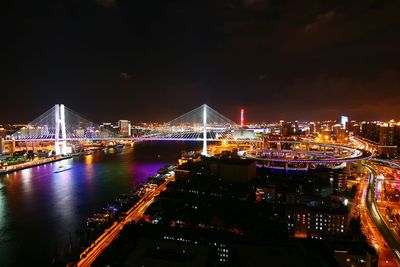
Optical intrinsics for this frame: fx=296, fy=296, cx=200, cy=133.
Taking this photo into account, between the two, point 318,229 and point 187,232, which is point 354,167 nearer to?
point 318,229

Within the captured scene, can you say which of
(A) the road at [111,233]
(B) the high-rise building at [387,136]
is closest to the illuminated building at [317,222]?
(A) the road at [111,233]

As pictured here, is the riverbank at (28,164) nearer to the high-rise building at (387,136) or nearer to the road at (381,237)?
the road at (381,237)

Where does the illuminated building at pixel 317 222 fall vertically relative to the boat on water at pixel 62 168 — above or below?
below

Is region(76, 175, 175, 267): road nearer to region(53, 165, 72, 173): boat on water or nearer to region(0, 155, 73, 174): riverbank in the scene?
region(53, 165, 72, 173): boat on water

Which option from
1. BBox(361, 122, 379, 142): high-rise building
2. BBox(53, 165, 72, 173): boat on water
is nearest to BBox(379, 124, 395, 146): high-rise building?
BBox(361, 122, 379, 142): high-rise building

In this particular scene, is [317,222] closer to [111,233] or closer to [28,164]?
[111,233]
